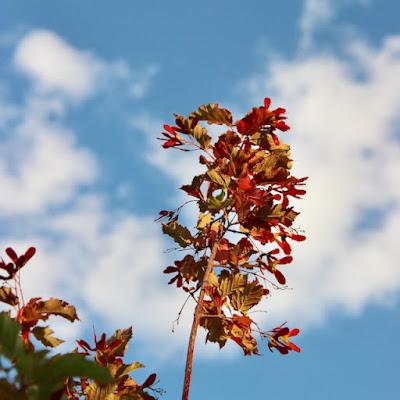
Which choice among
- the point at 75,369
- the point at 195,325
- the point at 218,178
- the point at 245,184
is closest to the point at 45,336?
the point at 195,325

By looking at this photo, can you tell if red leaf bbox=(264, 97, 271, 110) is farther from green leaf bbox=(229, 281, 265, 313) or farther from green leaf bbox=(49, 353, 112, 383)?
green leaf bbox=(49, 353, 112, 383)

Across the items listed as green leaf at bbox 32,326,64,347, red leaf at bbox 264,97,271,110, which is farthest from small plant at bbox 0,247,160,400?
red leaf at bbox 264,97,271,110

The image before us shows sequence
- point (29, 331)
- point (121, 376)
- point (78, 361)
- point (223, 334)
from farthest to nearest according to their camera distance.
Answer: point (223, 334) < point (121, 376) < point (29, 331) < point (78, 361)

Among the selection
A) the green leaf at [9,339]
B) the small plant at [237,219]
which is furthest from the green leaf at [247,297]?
the green leaf at [9,339]

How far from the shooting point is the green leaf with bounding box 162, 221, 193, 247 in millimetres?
4391

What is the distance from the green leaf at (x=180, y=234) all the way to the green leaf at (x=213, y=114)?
32.1 inches

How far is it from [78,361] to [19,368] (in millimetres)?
236

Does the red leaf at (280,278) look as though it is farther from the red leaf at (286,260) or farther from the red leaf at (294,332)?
the red leaf at (294,332)

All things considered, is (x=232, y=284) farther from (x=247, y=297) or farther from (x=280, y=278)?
(x=280, y=278)

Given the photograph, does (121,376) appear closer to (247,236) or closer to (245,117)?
Answer: (247,236)

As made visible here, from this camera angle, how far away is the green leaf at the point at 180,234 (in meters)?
4.39

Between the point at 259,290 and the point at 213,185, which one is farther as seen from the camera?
the point at 213,185

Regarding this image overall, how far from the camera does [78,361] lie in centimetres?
234

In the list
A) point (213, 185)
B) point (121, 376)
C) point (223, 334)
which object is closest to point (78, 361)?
point (121, 376)
